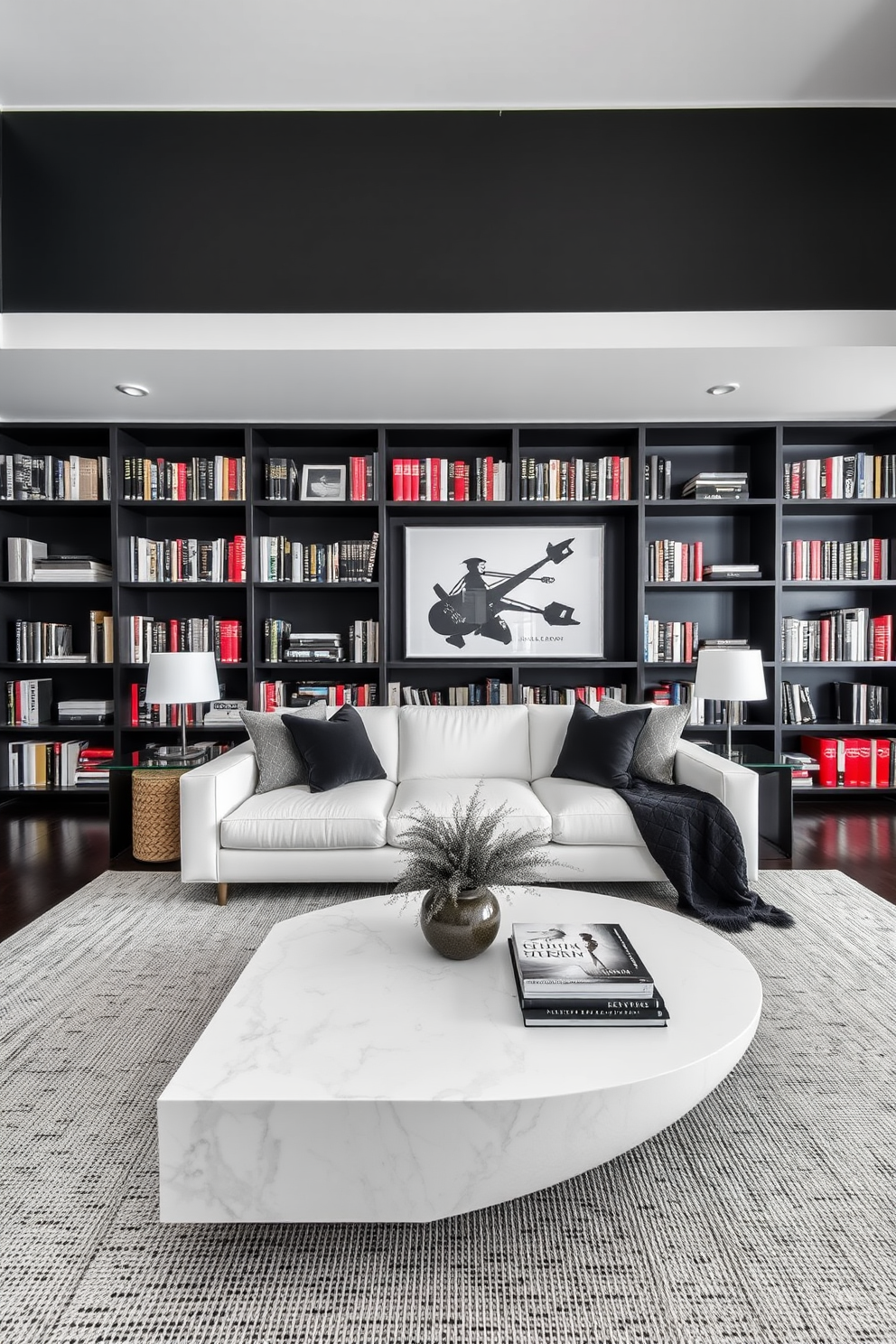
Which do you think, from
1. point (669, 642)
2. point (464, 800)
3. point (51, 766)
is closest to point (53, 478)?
point (51, 766)

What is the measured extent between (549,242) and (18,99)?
245cm

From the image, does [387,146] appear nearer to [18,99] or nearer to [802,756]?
[18,99]

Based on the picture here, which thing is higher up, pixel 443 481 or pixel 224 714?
pixel 443 481

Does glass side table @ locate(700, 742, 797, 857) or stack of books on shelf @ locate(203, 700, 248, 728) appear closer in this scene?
glass side table @ locate(700, 742, 797, 857)

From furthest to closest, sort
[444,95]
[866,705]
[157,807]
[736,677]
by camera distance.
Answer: [866,705]
[736,677]
[157,807]
[444,95]

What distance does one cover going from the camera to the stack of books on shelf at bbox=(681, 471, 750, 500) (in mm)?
4375

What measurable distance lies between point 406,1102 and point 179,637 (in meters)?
3.81

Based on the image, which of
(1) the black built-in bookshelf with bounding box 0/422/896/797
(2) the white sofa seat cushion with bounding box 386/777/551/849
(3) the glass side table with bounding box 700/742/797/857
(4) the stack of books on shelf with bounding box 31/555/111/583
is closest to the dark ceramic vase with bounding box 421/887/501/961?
(2) the white sofa seat cushion with bounding box 386/777/551/849

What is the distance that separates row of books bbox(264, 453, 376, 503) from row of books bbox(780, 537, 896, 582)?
270 cm

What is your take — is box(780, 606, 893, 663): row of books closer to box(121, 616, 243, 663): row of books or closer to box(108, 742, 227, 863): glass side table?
box(121, 616, 243, 663): row of books

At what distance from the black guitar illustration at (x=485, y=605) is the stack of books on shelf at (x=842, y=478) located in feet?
4.74

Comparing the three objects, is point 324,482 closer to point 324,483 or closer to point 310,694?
point 324,483

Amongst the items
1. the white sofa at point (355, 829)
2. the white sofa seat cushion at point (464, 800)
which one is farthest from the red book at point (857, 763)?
the white sofa seat cushion at point (464, 800)

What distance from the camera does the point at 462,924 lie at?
1.61 metres
